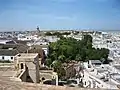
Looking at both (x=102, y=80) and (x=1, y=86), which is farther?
(x=102, y=80)

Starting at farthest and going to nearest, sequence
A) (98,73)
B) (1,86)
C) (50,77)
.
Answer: (98,73)
(50,77)
(1,86)

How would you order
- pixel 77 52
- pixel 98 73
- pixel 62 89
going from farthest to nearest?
pixel 77 52
pixel 98 73
pixel 62 89

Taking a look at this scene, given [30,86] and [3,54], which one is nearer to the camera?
[30,86]

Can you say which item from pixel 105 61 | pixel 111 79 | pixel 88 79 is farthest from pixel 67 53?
pixel 111 79

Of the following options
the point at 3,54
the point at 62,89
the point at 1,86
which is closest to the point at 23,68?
the point at 1,86

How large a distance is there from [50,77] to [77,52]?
668 inches

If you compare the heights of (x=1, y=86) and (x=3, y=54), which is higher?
(x=1, y=86)

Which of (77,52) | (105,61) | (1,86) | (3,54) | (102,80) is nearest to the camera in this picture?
(1,86)

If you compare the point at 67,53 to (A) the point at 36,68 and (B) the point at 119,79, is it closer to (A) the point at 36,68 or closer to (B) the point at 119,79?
(B) the point at 119,79

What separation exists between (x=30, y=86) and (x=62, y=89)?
2.10ft

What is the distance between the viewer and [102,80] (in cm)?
1523

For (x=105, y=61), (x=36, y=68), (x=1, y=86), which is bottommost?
(x=105, y=61)

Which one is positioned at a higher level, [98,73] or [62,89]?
[62,89]

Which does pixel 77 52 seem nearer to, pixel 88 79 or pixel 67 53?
pixel 67 53
